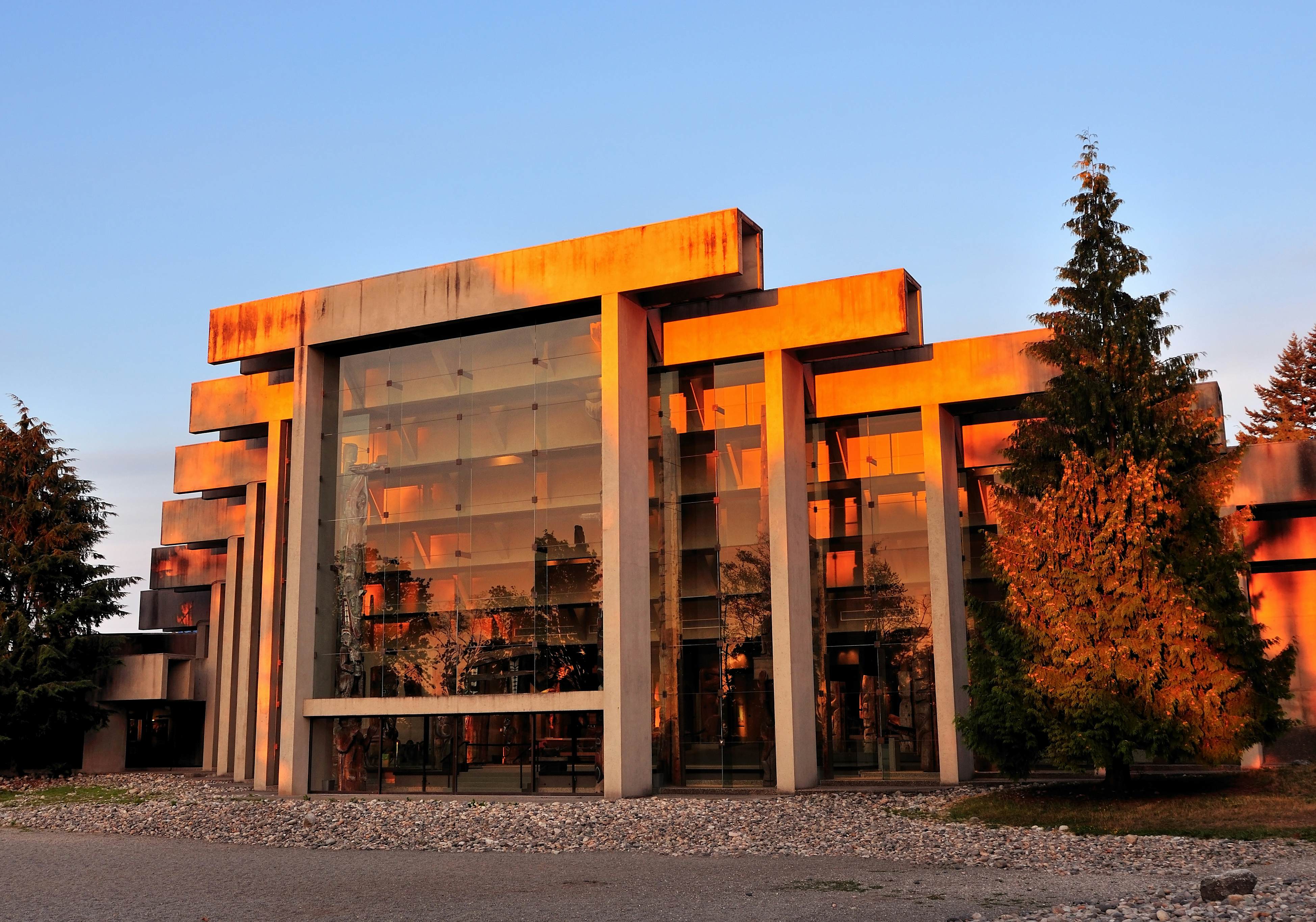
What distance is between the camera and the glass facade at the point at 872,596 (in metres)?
31.4

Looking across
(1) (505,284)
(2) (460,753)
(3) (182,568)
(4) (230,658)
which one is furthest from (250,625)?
(1) (505,284)

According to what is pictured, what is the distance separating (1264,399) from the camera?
61.8 metres

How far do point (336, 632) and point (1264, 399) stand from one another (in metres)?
50.2

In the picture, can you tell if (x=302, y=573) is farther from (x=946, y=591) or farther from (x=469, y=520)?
(x=946, y=591)

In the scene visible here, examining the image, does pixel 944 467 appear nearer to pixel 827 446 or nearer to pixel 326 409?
pixel 827 446

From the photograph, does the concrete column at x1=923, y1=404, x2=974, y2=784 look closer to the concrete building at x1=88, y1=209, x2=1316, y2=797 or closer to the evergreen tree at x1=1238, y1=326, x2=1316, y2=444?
the concrete building at x1=88, y1=209, x2=1316, y2=797

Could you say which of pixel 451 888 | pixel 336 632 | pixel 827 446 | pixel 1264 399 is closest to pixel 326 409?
pixel 336 632

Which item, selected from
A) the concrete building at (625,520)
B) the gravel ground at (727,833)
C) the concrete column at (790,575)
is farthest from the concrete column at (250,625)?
the concrete column at (790,575)

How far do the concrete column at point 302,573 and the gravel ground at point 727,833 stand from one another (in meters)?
1.44

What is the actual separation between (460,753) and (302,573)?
631 cm

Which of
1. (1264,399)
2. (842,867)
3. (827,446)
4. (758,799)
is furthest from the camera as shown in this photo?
(1264,399)

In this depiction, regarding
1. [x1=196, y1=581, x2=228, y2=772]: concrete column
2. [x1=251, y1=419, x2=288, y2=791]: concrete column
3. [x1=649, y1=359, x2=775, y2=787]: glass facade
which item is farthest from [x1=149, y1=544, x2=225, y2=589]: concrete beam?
[x1=649, y1=359, x2=775, y2=787]: glass facade

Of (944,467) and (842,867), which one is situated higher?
(944,467)

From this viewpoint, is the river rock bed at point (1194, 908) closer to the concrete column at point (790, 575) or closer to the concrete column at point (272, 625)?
the concrete column at point (790, 575)
